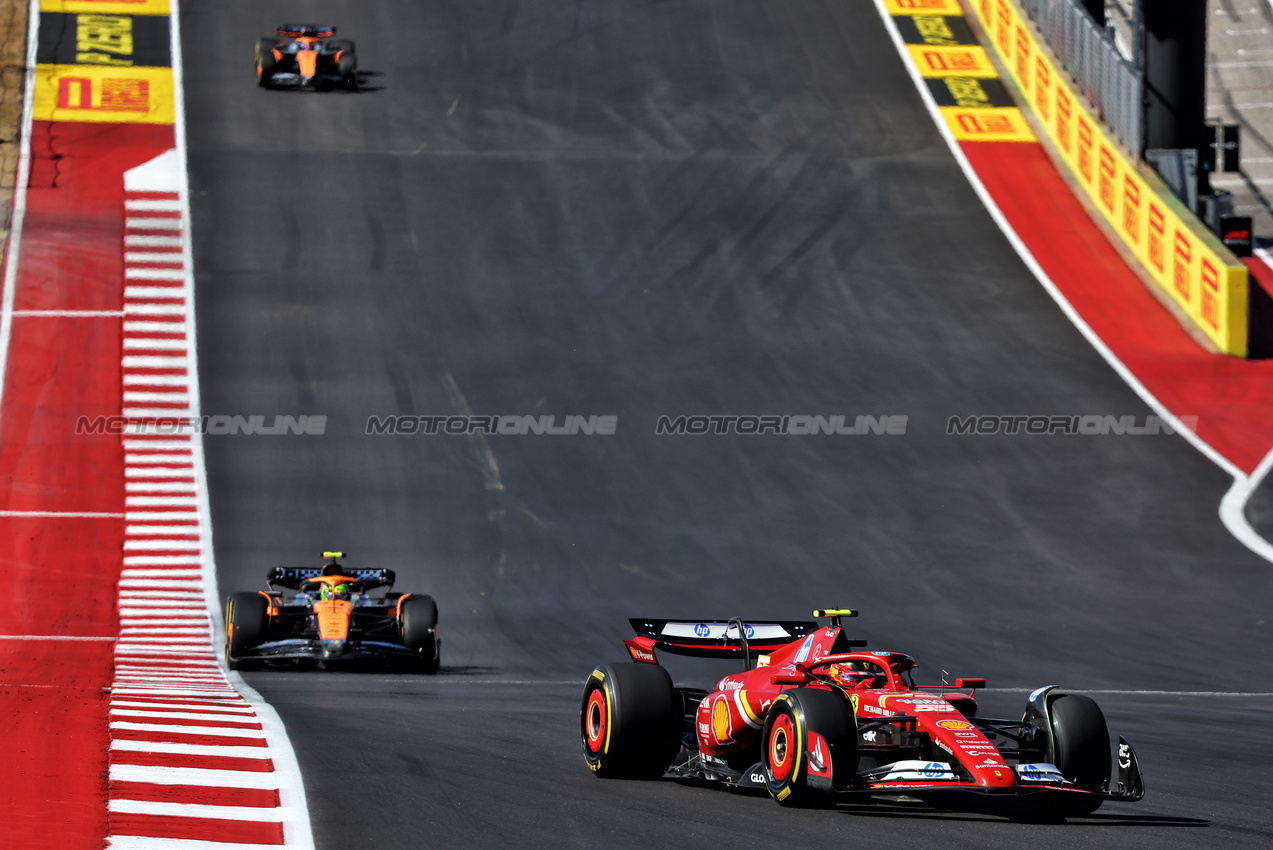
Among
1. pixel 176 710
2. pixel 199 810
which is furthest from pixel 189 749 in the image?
pixel 176 710

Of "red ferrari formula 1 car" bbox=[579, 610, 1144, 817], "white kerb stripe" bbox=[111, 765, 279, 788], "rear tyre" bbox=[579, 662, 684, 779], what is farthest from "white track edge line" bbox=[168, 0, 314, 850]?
"red ferrari formula 1 car" bbox=[579, 610, 1144, 817]

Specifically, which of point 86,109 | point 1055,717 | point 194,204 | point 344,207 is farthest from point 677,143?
point 1055,717

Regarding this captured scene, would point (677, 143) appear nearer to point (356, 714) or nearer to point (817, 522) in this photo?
point (817, 522)

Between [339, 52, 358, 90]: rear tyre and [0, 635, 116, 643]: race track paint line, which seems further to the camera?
[339, 52, 358, 90]: rear tyre

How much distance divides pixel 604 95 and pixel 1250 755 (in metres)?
28.6

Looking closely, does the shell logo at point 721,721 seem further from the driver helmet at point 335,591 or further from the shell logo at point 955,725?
the driver helmet at point 335,591

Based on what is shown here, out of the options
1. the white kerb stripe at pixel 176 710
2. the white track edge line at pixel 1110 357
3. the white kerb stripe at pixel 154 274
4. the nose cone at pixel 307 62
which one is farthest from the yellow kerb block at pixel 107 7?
the white kerb stripe at pixel 176 710

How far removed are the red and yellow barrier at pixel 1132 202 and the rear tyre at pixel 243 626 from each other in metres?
20.0

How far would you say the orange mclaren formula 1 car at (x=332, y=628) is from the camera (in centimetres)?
1736

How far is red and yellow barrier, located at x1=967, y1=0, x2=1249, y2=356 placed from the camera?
30.0m

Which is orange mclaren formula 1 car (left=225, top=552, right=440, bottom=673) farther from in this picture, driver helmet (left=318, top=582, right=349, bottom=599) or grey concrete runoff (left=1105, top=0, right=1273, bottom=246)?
grey concrete runoff (left=1105, top=0, right=1273, bottom=246)

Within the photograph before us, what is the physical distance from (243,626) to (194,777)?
7.81 meters

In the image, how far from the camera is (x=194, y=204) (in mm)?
32344

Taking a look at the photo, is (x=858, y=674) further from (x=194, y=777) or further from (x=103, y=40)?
(x=103, y=40)
